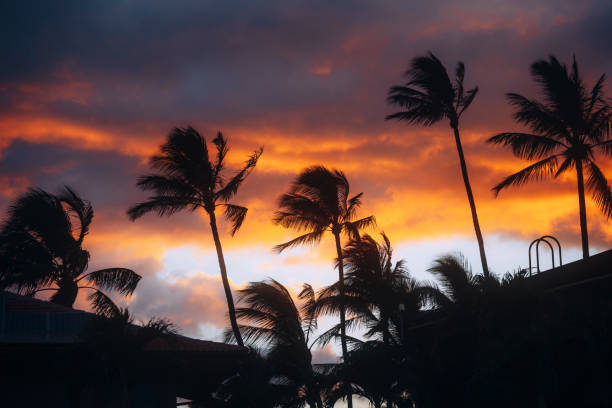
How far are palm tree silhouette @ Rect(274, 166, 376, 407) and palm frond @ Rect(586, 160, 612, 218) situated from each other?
10.2m

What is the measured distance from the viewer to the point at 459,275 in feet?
85.3

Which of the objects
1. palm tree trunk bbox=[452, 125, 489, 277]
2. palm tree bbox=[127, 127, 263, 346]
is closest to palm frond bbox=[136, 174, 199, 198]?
palm tree bbox=[127, 127, 263, 346]

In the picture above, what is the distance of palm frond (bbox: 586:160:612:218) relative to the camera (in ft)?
92.9

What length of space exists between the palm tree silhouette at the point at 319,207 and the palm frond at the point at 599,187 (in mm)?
10206

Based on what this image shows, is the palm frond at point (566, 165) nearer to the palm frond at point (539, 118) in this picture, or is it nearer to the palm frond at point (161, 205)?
the palm frond at point (539, 118)

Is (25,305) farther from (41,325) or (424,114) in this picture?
(424,114)

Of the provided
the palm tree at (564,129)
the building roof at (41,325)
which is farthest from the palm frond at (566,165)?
the building roof at (41,325)

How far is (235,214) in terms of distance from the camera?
33.5 meters

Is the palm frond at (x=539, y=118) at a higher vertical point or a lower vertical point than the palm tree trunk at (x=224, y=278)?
higher

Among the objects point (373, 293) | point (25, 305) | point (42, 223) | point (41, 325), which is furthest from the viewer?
point (42, 223)

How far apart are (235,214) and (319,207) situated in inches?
161

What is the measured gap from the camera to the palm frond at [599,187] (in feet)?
92.9

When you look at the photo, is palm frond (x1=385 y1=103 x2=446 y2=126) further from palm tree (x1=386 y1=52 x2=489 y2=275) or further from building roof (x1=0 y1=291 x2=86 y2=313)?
building roof (x1=0 y1=291 x2=86 y2=313)

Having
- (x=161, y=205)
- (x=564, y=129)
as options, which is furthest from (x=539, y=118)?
(x=161, y=205)
